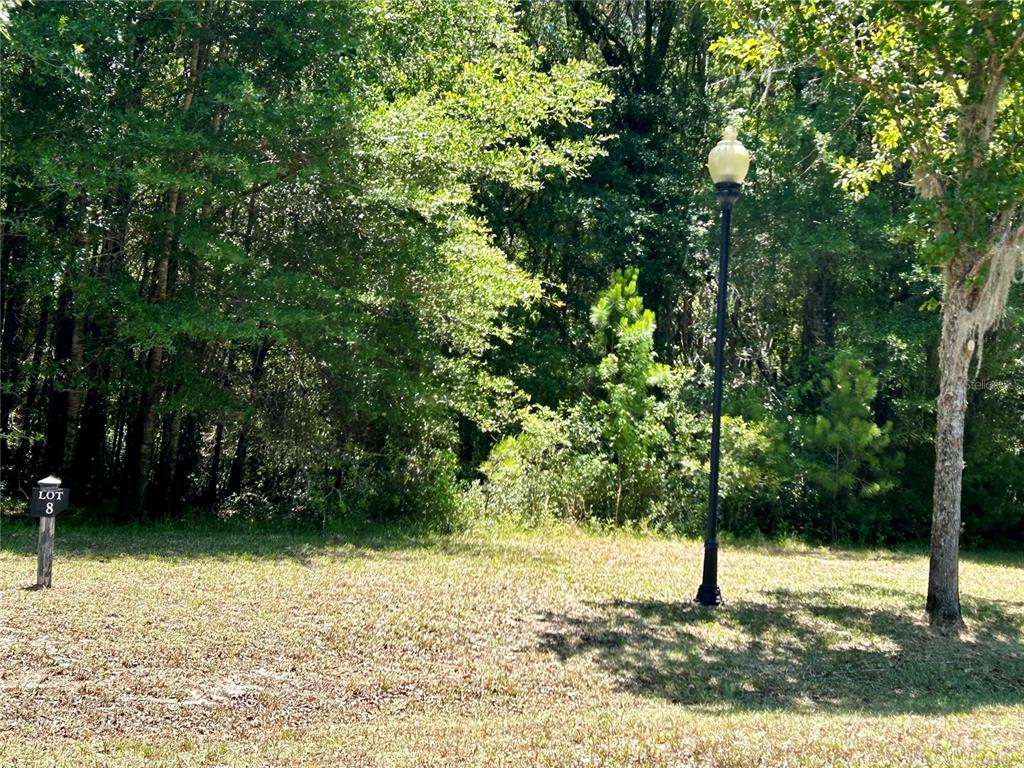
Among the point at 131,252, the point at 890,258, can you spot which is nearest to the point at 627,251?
the point at 890,258

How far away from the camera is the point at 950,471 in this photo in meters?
9.92

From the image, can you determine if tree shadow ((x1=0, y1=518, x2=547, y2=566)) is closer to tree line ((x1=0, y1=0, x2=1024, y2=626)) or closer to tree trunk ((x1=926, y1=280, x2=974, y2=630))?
tree line ((x1=0, y1=0, x2=1024, y2=626))

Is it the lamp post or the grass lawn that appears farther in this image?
the lamp post

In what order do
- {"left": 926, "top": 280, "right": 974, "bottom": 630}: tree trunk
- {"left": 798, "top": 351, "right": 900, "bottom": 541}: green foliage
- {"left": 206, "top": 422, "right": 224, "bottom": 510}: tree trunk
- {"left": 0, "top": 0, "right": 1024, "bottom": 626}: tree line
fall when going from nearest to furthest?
{"left": 926, "top": 280, "right": 974, "bottom": 630}: tree trunk, {"left": 0, "top": 0, "right": 1024, "bottom": 626}: tree line, {"left": 206, "top": 422, "right": 224, "bottom": 510}: tree trunk, {"left": 798, "top": 351, "right": 900, "bottom": 541}: green foliage

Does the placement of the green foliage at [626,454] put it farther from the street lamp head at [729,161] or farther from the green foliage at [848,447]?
the street lamp head at [729,161]

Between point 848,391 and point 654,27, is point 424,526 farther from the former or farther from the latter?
point 654,27

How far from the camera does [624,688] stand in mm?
7520

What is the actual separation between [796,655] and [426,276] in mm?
7749

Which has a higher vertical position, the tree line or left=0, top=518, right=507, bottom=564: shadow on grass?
the tree line

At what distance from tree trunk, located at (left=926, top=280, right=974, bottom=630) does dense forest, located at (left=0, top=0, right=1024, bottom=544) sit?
55 centimetres

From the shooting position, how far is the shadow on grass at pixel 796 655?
7.59 m

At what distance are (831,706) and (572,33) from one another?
59.4 ft

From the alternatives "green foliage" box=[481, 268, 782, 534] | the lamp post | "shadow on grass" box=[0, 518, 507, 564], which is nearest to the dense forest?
"green foliage" box=[481, 268, 782, 534]

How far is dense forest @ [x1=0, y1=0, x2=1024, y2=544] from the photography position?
12.2m
